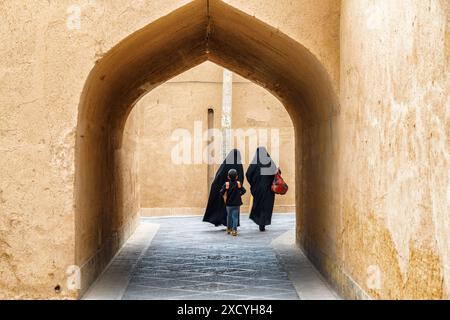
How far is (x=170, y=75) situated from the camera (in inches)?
358

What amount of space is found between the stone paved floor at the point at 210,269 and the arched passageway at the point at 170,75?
57cm

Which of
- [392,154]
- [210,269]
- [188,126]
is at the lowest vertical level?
[210,269]

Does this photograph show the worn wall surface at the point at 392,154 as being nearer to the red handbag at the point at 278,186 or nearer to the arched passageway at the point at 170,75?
the arched passageway at the point at 170,75

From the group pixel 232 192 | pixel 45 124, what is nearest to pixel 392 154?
pixel 45 124

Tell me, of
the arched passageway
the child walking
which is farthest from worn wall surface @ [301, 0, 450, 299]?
the child walking

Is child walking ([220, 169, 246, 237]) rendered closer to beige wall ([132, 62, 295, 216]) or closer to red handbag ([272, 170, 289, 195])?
red handbag ([272, 170, 289, 195])

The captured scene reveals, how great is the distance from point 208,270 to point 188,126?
9.32m

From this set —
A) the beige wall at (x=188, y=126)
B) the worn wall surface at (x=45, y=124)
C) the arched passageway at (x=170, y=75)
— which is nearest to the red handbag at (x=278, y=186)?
the arched passageway at (x=170, y=75)

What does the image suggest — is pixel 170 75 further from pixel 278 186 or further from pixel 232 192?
pixel 278 186

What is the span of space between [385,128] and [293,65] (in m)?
2.90

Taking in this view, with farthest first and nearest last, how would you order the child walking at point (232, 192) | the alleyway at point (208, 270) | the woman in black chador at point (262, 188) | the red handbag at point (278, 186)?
the woman in black chador at point (262, 188), the red handbag at point (278, 186), the child walking at point (232, 192), the alleyway at point (208, 270)

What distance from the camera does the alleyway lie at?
620 cm

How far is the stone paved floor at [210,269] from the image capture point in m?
6.24

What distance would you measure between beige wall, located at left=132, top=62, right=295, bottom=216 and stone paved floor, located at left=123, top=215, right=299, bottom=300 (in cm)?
449
